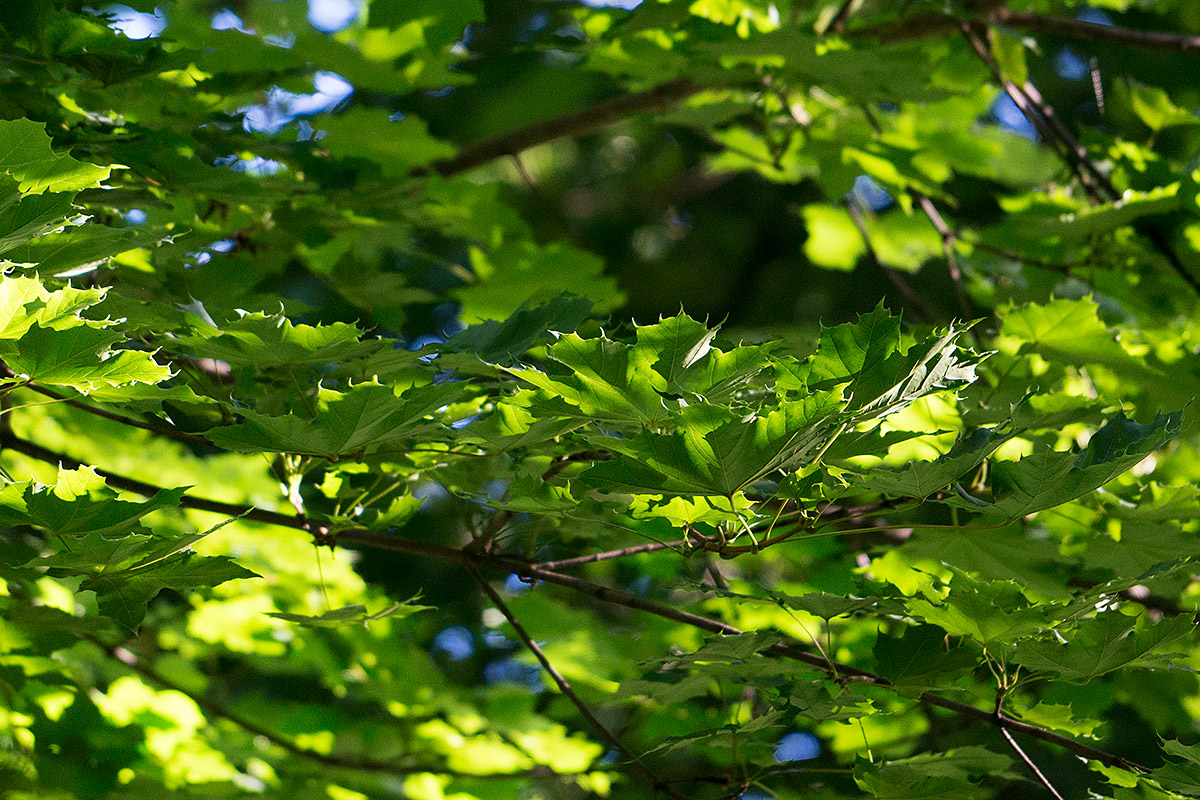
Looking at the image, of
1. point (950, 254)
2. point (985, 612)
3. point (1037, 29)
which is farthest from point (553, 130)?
point (985, 612)

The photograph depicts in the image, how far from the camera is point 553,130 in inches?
90.0

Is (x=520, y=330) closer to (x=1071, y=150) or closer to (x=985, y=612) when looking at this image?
(x=985, y=612)

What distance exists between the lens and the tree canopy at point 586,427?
0.92 meters

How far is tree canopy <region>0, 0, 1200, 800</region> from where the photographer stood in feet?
3.01

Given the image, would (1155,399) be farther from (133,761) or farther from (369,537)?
(133,761)

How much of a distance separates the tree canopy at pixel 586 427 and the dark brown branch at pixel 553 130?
0.05 ft

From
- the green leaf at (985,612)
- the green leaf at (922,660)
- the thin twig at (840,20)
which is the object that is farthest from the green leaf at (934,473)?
the thin twig at (840,20)

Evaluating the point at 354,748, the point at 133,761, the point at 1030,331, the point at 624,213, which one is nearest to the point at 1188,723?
the point at 1030,331

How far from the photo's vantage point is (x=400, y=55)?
215 cm

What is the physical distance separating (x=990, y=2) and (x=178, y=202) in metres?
1.70

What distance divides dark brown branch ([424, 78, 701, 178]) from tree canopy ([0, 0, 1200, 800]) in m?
0.01

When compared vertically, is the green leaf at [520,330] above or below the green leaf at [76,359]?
below

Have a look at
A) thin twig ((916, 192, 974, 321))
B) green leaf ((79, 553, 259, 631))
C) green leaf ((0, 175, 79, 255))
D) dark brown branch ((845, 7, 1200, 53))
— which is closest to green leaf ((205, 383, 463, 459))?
green leaf ((79, 553, 259, 631))

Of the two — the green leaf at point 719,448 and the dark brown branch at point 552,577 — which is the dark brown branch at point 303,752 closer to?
the dark brown branch at point 552,577
